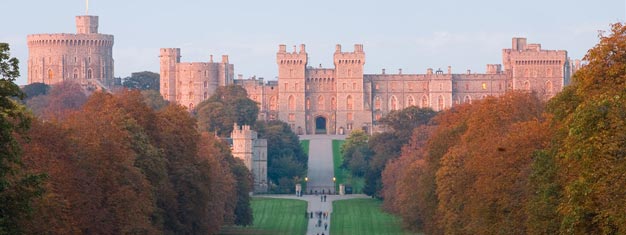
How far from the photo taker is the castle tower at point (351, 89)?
13250 cm

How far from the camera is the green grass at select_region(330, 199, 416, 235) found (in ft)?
196

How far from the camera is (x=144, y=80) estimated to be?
497 ft

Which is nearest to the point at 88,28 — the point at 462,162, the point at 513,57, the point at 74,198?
the point at 513,57

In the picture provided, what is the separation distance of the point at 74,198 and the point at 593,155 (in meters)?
11.7

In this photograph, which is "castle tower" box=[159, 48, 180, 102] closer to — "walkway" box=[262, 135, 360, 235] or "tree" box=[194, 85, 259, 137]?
"walkway" box=[262, 135, 360, 235]

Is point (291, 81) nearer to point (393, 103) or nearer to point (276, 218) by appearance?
point (393, 103)

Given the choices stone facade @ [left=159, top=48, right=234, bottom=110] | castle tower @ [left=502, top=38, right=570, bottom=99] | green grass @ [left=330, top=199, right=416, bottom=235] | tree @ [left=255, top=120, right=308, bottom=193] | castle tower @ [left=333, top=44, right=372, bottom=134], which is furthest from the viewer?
stone facade @ [left=159, top=48, right=234, bottom=110]

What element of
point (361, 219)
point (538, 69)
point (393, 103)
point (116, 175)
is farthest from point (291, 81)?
point (116, 175)

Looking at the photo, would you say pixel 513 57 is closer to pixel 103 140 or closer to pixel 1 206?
pixel 103 140

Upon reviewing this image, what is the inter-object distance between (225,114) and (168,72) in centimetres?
3230

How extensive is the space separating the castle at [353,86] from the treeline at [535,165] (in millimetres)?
72166

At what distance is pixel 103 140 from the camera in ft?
123

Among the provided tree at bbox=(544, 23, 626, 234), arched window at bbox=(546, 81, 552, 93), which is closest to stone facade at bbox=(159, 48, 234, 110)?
arched window at bbox=(546, 81, 552, 93)

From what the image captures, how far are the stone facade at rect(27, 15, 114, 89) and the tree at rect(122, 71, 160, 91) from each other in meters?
6.82
